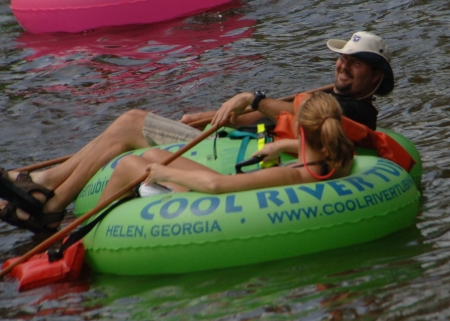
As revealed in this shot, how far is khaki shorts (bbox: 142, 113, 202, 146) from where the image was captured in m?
5.85

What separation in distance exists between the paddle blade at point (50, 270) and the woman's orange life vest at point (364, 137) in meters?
1.46

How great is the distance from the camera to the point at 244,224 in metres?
4.60

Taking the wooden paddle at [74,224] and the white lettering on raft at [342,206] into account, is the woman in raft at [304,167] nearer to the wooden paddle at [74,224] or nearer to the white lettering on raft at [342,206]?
the wooden paddle at [74,224]

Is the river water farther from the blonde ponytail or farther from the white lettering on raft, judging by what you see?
the blonde ponytail

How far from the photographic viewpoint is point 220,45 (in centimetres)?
1037

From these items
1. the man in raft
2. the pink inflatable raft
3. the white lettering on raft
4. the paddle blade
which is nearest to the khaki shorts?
the man in raft

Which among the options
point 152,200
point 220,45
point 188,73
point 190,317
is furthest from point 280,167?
point 220,45

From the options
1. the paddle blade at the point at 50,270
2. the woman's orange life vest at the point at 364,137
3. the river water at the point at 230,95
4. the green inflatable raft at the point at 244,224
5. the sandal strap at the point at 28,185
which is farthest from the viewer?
the sandal strap at the point at 28,185

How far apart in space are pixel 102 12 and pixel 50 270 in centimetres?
707

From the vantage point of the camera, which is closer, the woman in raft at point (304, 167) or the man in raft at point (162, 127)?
the woman in raft at point (304, 167)

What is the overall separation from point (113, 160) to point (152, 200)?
97 centimetres

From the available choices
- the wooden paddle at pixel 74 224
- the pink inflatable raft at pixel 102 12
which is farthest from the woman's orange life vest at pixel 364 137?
the pink inflatable raft at pixel 102 12

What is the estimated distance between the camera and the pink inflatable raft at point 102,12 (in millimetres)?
11359

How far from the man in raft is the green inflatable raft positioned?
77 centimetres
